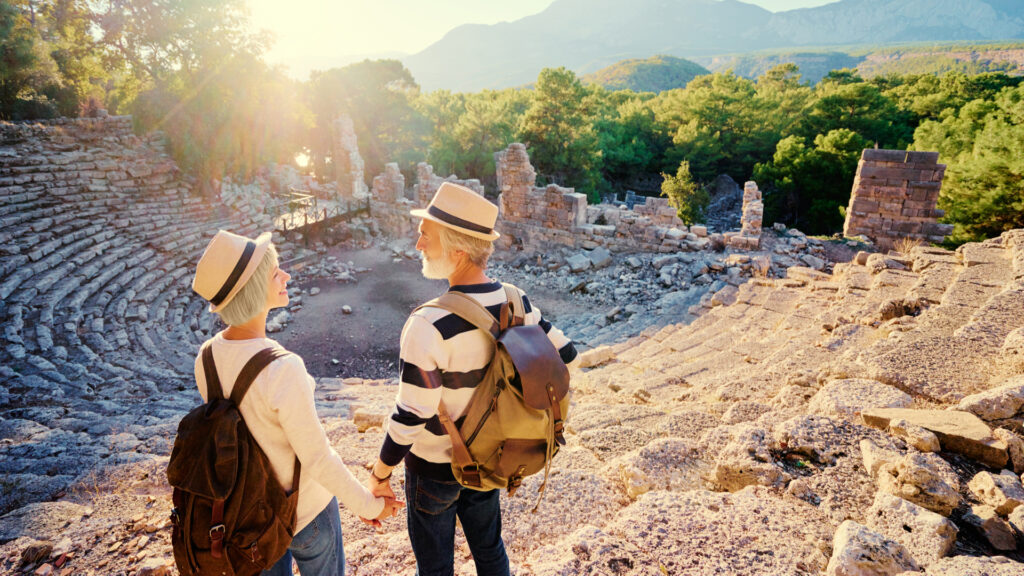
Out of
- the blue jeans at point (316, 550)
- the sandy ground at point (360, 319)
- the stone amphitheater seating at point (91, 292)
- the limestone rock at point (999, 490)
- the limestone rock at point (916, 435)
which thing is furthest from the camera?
the sandy ground at point (360, 319)

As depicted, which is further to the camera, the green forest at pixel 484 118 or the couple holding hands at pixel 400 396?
the green forest at pixel 484 118

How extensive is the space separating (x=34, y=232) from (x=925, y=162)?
62.4ft

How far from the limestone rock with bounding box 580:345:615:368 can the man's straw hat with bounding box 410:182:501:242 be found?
5.20 meters

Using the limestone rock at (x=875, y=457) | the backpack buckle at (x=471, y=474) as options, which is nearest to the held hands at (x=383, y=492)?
the backpack buckle at (x=471, y=474)

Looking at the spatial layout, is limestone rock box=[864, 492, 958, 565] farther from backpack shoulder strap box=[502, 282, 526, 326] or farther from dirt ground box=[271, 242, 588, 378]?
dirt ground box=[271, 242, 588, 378]

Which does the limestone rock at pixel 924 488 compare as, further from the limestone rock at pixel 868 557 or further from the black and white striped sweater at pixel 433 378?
the black and white striped sweater at pixel 433 378

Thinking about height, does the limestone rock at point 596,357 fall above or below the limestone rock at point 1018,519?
below

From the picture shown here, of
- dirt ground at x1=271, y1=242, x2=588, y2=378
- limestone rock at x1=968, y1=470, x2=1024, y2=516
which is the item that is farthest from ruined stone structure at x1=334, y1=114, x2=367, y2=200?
limestone rock at x1=968, y1=470, x2=1024, y2=516

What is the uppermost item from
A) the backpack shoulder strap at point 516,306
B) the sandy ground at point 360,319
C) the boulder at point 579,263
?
the backpack shoulder strap at point 516,306

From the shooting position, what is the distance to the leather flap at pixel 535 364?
6.05 ft

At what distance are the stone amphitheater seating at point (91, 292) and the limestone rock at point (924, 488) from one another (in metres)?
5.39

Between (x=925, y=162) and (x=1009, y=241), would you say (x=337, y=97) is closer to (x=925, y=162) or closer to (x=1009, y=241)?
(x=925, y=162)

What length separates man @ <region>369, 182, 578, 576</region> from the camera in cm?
194

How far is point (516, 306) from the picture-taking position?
7.11 ft
